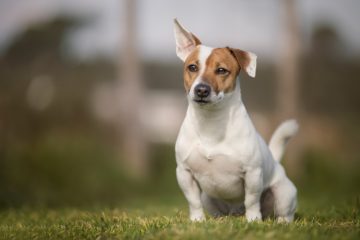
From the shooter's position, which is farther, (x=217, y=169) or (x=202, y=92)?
(x=217, y=169)

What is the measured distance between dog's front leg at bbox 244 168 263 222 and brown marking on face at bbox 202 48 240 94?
29.6 inches

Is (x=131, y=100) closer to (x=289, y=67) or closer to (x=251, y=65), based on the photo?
(x=289, y=67)

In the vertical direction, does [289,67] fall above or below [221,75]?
below

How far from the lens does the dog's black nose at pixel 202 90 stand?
5496mm

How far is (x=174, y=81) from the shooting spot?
2839 centimetres

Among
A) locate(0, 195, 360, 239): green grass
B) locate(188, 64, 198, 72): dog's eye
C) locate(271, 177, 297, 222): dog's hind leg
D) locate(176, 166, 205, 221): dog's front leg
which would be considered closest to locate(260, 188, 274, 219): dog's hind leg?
locate(271, 177, 297, 222): dog's hind leg

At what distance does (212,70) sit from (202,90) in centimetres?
33

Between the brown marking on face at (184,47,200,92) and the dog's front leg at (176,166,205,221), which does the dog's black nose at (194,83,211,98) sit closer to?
the brown marking on face at (184,47,200,92)

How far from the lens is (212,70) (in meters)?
5.76

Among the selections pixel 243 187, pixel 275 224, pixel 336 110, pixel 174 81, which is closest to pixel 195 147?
pixel 243 187

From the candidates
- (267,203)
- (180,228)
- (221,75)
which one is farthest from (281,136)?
(180,228)

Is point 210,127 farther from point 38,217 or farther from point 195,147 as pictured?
point 38,217

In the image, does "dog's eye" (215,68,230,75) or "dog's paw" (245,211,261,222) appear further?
"dog's paw" (245,211,261,222)

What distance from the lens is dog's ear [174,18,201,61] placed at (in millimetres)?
6168
